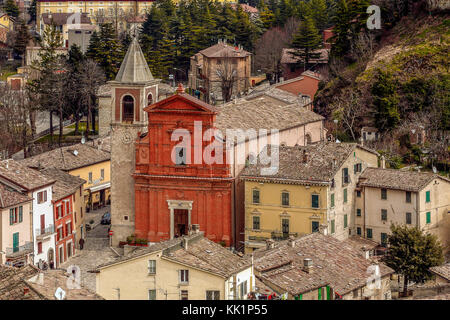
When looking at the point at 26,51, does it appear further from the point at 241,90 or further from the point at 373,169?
the point at 373,169

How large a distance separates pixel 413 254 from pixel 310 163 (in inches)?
360

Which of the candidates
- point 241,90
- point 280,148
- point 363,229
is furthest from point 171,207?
point 241,90

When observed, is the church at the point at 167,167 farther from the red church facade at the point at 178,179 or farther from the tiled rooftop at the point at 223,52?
the tiled rooftop at the point at 223,52

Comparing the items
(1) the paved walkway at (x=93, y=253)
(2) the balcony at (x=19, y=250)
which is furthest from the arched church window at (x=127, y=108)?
(2) the balcony at (x=19, y=250)

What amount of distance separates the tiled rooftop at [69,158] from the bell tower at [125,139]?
22.4 feet

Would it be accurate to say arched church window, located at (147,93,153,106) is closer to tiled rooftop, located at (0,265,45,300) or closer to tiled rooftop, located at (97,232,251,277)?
tiled rooftop, located at (97,232,251,277)

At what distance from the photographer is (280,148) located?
202ft

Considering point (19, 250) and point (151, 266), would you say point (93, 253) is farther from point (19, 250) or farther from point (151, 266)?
point (151, 266)

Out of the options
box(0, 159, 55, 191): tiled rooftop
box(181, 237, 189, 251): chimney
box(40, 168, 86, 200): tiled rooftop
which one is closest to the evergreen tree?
box(40, 168, 86, 200): tiled rooftop

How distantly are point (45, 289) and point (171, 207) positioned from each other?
2798 cm

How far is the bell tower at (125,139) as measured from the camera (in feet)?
212

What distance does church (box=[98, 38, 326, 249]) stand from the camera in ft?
203

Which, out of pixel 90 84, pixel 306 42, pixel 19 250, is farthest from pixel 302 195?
pixel 306 42

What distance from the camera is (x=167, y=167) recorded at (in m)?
62.9
